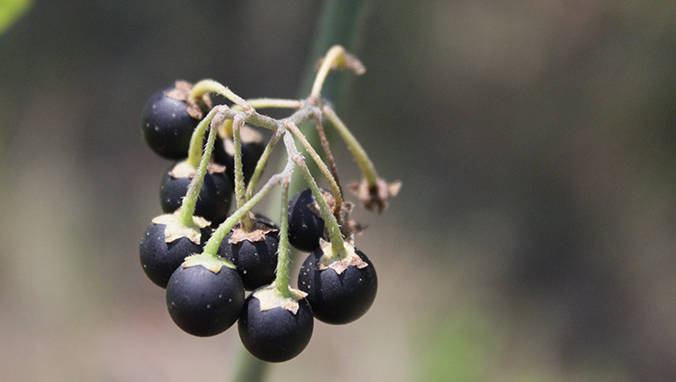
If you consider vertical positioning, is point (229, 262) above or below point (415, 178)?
above

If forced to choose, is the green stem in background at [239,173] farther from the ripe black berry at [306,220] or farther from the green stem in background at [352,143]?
the green stem in background at [352,143]

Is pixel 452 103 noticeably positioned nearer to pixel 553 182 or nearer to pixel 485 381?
pixel 553 182

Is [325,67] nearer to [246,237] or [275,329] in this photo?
[246,237]

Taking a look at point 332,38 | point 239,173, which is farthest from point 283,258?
point 332,38

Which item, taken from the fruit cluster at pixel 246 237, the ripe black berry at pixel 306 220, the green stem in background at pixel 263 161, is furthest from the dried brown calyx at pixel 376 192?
the green stem in background at pixel 263 161

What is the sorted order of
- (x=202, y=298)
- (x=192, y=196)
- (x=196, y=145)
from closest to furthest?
(x=202, y=298)
(x=192, y=196)
(x=196, y=145)

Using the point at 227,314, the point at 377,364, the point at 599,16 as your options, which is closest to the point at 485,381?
the point at 377,364
